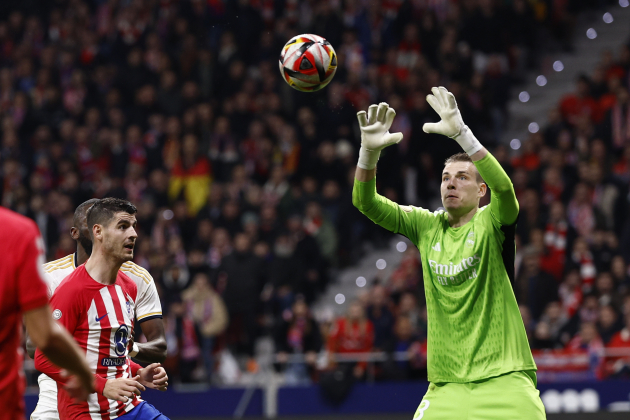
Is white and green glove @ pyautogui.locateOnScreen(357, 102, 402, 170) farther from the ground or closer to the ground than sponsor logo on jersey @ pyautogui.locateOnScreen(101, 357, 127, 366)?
farther from the ground

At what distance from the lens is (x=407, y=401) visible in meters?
12.2

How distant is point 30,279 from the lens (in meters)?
3.81

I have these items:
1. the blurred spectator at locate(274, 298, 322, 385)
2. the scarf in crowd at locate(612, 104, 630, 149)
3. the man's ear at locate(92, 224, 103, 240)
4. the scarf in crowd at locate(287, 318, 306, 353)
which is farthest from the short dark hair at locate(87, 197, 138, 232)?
the scarf in crowd at locate(612, 104, 630, 149)

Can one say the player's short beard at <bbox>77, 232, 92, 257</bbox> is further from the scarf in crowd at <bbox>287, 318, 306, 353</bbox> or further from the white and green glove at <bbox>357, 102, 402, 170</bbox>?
the scarf in crowd at <bbox>287, 318, 306, 353</bbox>

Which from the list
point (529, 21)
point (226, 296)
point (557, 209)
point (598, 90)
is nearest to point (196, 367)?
point (226, 296)

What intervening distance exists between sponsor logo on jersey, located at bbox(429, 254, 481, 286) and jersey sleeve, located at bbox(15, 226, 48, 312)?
2849 mm

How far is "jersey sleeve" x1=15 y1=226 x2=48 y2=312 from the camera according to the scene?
381 cm

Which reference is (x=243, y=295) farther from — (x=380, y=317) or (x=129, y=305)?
(x=129, y=305)

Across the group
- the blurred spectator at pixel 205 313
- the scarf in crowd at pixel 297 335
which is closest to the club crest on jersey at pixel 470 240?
the scarf in crowd at pixel 297 335

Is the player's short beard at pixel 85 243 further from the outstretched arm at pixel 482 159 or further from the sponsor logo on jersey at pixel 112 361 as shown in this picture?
the outstretched arm at pixel 482 159

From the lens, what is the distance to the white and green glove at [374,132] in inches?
239

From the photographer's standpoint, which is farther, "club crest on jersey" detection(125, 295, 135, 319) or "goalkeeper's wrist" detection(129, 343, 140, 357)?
"goalkeeper's wrist" detection(129, 343, 140, 357)

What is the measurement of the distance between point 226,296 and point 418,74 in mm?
5318

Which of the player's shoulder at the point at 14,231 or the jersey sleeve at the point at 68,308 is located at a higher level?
the player's shoulder at the point at 14,231
